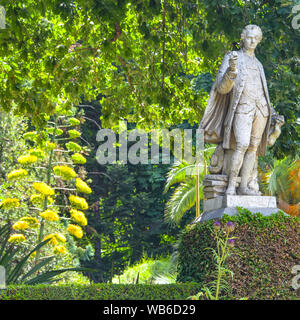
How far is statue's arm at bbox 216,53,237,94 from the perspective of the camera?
7.64 m

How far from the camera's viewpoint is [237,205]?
24.8 feet

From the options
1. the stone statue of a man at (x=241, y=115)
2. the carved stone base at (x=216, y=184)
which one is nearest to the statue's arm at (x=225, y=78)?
the stone statue of a man at (x=241, y=115)

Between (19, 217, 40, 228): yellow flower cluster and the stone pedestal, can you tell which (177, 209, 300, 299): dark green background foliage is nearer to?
the stone pedestal

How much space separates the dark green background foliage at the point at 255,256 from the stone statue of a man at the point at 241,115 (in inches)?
27.8

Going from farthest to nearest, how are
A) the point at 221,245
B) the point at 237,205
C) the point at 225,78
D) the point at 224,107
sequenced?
the point at 224,107
the point at 225,78
the point at 237,205
the point at 221,245

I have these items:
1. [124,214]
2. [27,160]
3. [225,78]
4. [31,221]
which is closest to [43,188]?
[27,160]

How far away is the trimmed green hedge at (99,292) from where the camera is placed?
242 inches

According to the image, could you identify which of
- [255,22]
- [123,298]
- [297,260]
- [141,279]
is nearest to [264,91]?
[255,22]

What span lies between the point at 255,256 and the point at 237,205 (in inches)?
31.7

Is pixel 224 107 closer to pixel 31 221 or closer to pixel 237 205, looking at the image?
pixel 237 205

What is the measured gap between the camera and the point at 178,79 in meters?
12.5

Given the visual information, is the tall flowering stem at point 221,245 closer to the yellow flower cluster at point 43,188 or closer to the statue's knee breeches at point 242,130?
the statue's knee breeches at point 242,130

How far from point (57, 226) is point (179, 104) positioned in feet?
20.4

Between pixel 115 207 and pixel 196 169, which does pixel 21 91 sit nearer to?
pixel 196 169
